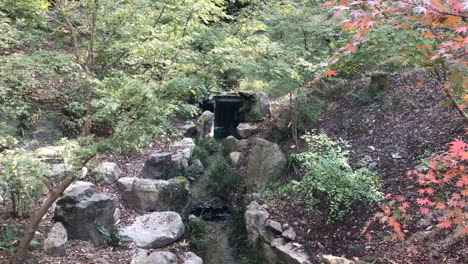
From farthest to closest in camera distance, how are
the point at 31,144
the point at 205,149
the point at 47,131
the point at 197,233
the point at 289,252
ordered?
the point at 205,149 < the point at 47,131 < the point at 197,233 < the point at 31,144 < the point at 289,252

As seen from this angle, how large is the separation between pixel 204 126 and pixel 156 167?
416cm

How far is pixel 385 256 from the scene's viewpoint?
13.0 ft

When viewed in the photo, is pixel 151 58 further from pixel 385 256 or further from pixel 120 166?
pixel 120 166

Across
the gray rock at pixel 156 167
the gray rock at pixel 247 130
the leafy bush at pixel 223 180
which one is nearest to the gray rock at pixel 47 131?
the gray rock at pixel 156 167

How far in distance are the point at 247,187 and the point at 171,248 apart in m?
2.18

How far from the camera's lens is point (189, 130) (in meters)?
10.5

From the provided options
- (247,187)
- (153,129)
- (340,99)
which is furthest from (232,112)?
(153,129)

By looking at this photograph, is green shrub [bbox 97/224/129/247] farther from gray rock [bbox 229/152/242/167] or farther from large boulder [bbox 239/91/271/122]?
large boulder [bbox 239/91/271/122]

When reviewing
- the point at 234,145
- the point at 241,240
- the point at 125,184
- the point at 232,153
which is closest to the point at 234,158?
the point at 232,153

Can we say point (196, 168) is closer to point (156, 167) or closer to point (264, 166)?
point (156, 167)

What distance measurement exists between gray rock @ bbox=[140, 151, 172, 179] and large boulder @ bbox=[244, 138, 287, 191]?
1.74 meters

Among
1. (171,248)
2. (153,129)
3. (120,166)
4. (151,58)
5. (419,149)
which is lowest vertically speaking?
(171,248)

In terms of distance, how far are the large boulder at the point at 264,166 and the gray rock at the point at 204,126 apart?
4032mm

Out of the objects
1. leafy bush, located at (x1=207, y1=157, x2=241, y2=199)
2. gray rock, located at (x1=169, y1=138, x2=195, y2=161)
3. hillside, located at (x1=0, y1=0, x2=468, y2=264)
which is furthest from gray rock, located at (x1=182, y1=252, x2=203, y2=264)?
gray rock, located at (x1=169, y1=138, x2=195, y2=161)
